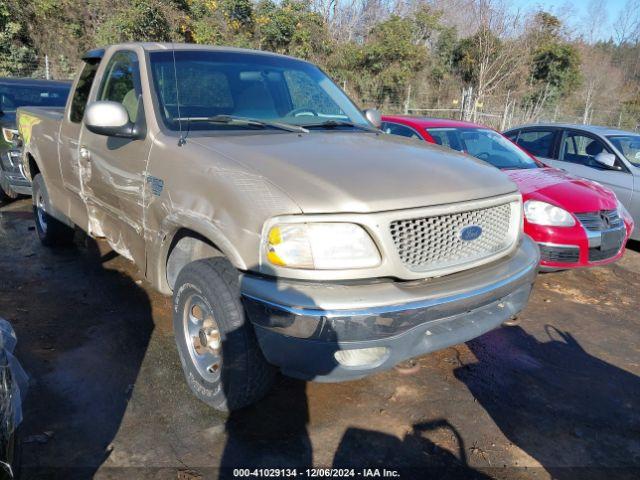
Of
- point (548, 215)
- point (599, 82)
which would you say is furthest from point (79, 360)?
point (599, 82)

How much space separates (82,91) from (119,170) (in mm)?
1345

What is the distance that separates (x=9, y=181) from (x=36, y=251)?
1.91m

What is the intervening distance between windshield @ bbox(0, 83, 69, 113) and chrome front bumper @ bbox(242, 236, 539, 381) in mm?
6894

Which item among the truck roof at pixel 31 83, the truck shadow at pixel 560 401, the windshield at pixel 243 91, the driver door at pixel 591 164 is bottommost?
the truck shadow at pixel 560 401

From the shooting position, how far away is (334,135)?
3176 mm

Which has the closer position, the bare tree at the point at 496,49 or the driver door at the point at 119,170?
the driver door at the point at 119,170

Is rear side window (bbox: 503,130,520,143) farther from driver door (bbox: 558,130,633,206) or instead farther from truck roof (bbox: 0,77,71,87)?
truck roof (bbox: 0,77,71,87)

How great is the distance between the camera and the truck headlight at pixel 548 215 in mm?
4730

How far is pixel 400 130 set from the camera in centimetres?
630

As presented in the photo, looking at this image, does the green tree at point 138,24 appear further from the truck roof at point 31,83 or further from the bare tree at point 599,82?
the bare tree at point 599,82

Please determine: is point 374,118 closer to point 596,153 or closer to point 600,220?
point 600,220

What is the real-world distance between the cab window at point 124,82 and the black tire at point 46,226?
5.90ft

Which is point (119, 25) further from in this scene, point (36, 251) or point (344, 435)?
point (344, 435)

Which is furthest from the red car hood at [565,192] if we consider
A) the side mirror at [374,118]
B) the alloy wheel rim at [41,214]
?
the alloy wheel rim at [41,214]
